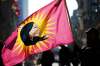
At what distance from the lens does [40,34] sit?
330 inches

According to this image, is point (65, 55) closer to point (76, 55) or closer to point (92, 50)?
point (76, 55)

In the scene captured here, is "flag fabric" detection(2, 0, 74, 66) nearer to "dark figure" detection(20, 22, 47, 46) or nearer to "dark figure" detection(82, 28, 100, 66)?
"dark figure" detection(20, 22, 47, 46)

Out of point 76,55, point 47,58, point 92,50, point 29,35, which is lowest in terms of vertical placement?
point 47,58

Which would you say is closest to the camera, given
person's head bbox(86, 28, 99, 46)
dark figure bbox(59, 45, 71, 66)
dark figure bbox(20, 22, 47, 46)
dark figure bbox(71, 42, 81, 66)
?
person's head bbox(86, 28, 99, 46)

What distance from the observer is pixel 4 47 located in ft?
28.4

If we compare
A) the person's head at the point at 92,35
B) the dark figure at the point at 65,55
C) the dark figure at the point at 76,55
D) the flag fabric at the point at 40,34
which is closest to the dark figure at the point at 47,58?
the dark figure at the point at 65,55

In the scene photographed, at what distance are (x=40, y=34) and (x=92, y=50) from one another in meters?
1.28

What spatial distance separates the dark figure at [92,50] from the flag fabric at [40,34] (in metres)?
0.53

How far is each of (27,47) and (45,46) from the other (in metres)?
0.43

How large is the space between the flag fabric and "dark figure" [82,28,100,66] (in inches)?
20.9

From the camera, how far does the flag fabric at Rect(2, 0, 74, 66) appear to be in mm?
8152

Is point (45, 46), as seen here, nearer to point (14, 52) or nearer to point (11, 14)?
point (14, 52)

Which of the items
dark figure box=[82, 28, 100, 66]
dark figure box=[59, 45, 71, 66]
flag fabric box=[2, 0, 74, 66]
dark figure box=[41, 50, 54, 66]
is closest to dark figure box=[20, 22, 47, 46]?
flag fabric box=[2, 0, 74, 66]

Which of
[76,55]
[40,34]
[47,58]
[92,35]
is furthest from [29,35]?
[92,35]
